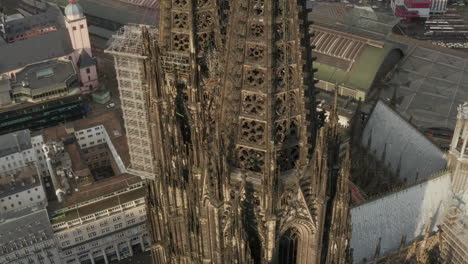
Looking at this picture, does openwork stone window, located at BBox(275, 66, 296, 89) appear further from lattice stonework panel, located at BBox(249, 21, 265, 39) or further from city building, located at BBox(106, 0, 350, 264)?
lattice stonework panel, located at BBox(249, 21, 265, 39)

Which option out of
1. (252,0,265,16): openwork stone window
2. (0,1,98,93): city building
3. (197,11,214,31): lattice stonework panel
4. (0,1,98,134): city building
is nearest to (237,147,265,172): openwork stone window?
(252,0,265,16): openwork stone window

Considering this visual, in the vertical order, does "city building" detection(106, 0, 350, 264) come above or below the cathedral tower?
above

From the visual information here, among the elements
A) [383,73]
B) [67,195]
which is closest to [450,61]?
[383,73]

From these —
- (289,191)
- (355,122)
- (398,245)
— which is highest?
(289,191)

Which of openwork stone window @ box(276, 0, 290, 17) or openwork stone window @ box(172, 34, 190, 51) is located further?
openwork stone window @ box(172, 34, 190, 51)

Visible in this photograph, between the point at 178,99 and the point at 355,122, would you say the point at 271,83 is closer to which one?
the point at 178,99

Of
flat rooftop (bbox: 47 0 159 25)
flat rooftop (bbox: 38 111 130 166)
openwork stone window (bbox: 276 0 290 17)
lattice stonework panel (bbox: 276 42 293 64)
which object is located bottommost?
flat rooftop (bbox: 38 111 130 166)

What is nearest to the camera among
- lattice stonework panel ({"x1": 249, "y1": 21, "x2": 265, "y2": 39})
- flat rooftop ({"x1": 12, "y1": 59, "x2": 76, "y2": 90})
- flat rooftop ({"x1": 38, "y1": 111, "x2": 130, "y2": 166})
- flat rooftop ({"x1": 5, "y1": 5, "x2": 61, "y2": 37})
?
lattice stonework panel ({"x1": 249, "y1": 21, "x2": 265, "y2": 39})
